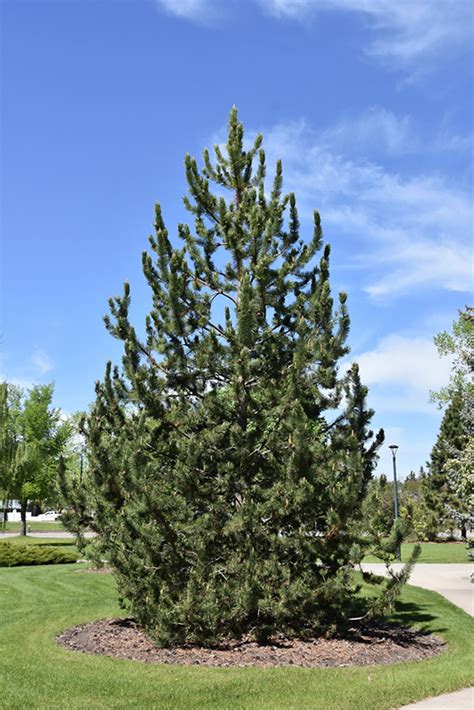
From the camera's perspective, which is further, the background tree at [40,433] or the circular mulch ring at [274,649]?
the background tree at [40,433]

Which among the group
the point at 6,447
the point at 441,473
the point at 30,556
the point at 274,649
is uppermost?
the point at 6,447

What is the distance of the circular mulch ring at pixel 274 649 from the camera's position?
8.71 meters

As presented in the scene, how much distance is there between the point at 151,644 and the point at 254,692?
2.83 m

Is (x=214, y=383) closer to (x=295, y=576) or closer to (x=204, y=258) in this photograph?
(x=204, y=258)

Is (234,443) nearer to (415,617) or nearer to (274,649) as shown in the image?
(274,649)

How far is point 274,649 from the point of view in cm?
917

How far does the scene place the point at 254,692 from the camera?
7.22m

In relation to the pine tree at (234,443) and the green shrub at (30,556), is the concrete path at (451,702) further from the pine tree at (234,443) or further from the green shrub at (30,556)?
the green shrub at (30,556)

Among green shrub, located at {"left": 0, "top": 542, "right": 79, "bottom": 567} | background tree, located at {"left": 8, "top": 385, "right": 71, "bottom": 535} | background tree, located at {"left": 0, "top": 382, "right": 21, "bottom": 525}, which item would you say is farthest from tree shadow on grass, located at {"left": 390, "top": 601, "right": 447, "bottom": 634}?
background tree, located at {"left": 8, "top": 385, "right": 71, "bottom": 535}

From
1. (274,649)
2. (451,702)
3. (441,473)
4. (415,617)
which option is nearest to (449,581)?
(415,617)

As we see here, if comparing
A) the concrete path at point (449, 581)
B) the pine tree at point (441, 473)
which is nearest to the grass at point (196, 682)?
the concrete path at point (449, 581)

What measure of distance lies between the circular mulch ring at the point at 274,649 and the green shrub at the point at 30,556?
1211 centimetres

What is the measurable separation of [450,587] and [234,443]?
1168 cm

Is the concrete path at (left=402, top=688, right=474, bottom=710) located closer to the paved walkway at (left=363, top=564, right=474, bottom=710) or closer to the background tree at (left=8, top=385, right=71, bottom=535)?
the paved walkway at (left=363, top=564, right=474, bottom=710)
